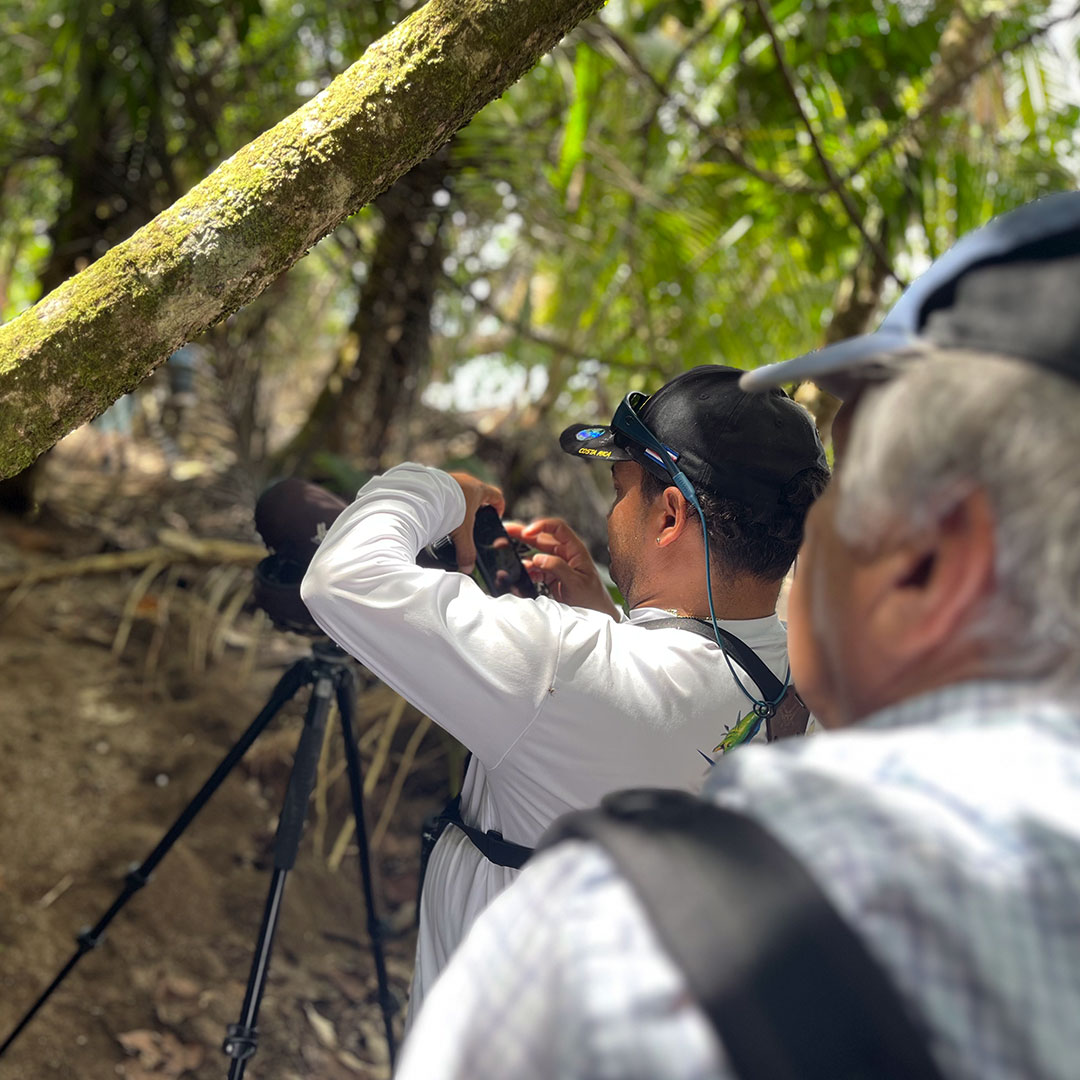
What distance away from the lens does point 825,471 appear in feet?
5.04

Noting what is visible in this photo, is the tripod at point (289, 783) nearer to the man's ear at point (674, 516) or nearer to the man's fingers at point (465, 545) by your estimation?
the man's fingers at point (465, 545)

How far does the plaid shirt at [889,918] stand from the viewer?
0.56 m

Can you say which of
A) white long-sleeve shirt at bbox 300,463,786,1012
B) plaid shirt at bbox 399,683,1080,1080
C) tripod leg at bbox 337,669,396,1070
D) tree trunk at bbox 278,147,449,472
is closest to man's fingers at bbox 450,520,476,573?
white long-sleeve shirt at bbox 300,463,786,1012

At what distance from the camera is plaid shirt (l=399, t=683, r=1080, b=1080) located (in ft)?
1.84

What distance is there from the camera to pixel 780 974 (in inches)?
22.0

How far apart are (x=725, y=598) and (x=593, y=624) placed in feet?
0.76

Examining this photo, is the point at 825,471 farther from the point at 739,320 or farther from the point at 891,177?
the point at 739,320

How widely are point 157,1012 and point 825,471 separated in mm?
2229

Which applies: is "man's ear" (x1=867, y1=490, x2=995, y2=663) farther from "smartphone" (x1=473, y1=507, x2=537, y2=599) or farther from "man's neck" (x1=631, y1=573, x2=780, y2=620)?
"smartphone" (x1=473, y1=507, x2=537, y2=599)

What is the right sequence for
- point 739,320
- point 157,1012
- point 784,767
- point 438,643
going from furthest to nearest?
point 739,320 → point 157,1012 → point 438,643 → point 784,767

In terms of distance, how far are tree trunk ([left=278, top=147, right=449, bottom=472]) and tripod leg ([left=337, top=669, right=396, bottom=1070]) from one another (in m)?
2.61

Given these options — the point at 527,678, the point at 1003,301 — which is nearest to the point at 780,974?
the point at 1003,301

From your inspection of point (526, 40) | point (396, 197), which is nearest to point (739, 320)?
point (396, 197)

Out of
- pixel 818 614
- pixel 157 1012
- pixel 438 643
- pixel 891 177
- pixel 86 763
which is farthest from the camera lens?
pixel 891 177
